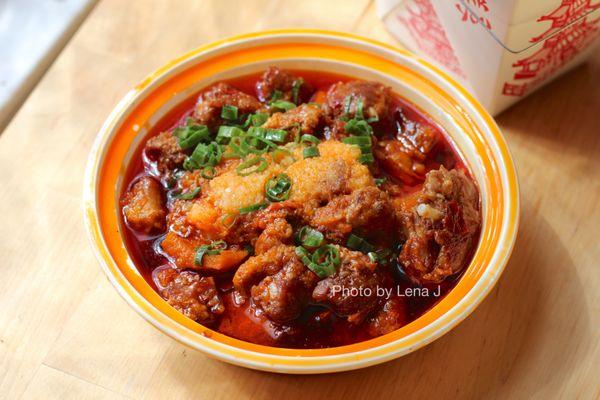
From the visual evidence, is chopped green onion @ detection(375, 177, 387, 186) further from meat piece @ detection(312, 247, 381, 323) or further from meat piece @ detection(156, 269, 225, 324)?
meat piece @ detection(156, 269, 225, 324)

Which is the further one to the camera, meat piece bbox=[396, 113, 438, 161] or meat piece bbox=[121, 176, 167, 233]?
meat piece bbox=[396, 113, 438, 161]

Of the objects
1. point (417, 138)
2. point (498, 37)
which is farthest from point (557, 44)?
point (417, 138)

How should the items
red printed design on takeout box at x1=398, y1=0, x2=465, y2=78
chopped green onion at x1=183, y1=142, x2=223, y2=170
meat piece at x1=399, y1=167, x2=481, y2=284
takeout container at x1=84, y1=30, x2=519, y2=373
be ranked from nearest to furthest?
takeout container at x1=84, y1=30, x2=519, y2=373 < meat piece at x1=399, y1=167, x2=481, y2=284 < chopped green onion at x1=183, y1=142, x2=223, y2=170 < red printed design on takeout box at x1=398, y1=0, x2=465, y2=78

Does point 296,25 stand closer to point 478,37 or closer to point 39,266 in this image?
point 478,37

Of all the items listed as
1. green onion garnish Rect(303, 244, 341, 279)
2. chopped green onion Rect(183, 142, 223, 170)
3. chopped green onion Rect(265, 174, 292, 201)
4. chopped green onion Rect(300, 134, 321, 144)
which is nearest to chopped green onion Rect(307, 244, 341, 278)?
green onion garnish Rect(303, 244, 341, 279)

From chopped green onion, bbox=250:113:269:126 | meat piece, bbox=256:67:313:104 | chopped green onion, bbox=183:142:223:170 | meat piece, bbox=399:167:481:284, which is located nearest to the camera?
meat piece, bbox=399:167:481:284

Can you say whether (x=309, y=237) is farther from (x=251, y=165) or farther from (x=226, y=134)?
(x=226, y=134)

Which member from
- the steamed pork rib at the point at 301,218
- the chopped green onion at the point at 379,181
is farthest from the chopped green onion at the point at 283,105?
the chopped green onion at the point at 379,181
